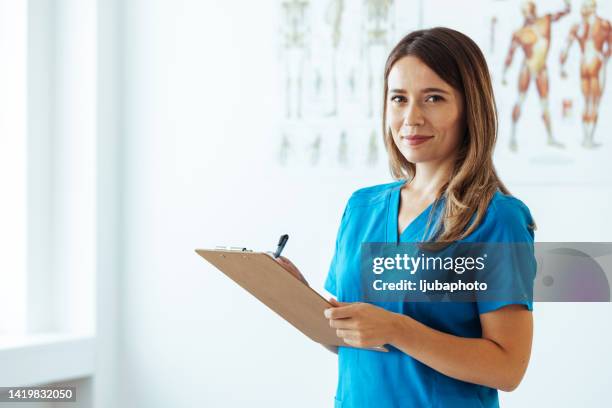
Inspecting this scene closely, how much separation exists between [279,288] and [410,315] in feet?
0.77

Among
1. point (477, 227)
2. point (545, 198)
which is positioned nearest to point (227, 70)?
point (545, 198)

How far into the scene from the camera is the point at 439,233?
1.40m

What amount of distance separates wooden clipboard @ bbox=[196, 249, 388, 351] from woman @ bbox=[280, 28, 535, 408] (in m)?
0.05

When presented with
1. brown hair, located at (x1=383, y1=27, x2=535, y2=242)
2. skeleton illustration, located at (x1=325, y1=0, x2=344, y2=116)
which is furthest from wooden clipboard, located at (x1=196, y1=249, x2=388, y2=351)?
skeleton illustration, located at (x1=325, y1=0, x2=344, y2=116)

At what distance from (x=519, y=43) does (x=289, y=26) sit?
805 millimetres

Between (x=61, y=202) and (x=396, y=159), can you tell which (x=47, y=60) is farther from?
(x=396, y=159)

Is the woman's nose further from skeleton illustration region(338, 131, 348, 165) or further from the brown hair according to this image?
skeleton illustration region(338, 131, 348, 165)

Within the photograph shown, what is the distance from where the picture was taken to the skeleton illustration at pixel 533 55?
2512 mm

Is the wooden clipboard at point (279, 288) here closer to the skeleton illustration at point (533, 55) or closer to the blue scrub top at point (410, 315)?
the blue scrub top at point (410, 315)

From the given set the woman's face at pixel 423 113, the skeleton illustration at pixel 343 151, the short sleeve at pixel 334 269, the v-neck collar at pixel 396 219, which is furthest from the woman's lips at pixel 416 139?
the skeleton illustration at pixel 343 151

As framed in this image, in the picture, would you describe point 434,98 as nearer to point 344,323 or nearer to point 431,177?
point 431,177

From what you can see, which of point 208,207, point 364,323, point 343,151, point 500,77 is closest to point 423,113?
point 364,323

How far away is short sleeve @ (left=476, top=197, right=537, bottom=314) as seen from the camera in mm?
1333

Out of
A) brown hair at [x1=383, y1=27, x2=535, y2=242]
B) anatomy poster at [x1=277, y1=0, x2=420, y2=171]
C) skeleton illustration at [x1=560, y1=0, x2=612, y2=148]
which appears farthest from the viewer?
anatomy poster at [x1=277, y1=0, x2=420, y2=171]
